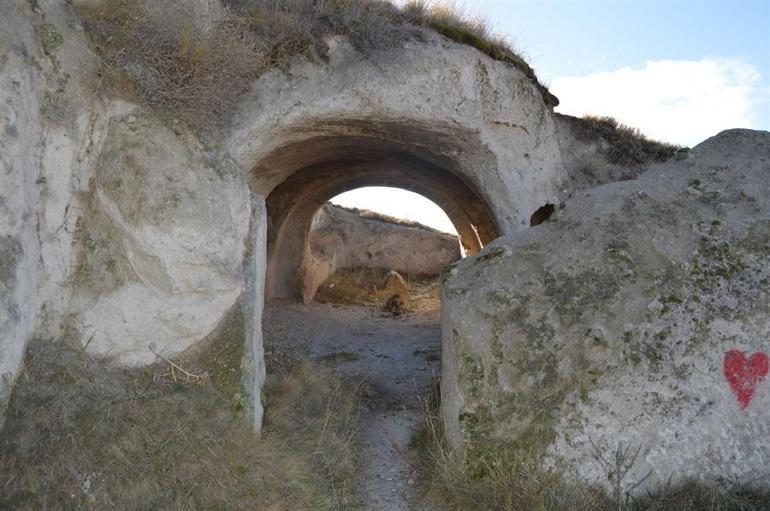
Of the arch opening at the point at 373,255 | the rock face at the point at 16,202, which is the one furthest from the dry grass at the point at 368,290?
the rock face at the point at 16,202

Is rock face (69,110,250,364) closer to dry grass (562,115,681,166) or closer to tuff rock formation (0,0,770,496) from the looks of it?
tuff rock formation (0,0,770,496)

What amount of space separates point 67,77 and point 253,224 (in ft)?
5.77

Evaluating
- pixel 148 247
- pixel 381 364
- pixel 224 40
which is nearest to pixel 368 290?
pixel 381 364

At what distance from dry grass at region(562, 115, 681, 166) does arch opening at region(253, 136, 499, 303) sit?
5.49ft

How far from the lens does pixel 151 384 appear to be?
15.1 ft

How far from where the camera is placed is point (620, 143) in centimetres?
850

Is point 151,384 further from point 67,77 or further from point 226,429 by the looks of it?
point 67,77

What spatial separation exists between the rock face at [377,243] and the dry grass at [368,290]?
0.26 m

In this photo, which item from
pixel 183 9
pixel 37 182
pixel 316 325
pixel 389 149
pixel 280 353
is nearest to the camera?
pixel 37 182

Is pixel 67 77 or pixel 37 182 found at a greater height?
pixel 67 77

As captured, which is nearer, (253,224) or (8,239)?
(8,239)

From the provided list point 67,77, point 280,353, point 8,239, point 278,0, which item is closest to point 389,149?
point 278,0

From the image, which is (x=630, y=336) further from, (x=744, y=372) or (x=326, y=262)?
(x=326, y=262)

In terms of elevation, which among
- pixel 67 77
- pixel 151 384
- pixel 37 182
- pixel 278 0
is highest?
pixel 278 0
